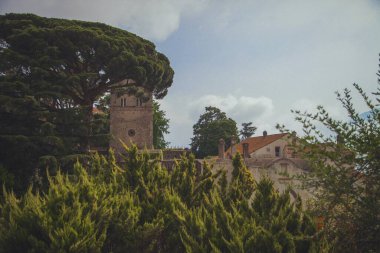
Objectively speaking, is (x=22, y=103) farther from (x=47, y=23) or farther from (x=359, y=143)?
(x=359, y=143)

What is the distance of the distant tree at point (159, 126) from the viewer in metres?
47.5

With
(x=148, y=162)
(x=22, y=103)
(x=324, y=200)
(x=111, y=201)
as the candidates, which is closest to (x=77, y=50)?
(x=22, y=103)

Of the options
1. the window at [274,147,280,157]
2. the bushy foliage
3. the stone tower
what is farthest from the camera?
the window at [274,147,280,157]

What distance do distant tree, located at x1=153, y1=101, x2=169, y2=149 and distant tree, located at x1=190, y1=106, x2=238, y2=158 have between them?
26.4ft

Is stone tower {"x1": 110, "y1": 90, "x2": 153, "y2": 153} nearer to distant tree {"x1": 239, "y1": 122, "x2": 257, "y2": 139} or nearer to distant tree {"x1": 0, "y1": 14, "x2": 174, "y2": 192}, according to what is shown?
distant tree {"x1": 0, "y1": 14, "x2": 174, "y2": 192}

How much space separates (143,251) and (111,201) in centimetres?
174

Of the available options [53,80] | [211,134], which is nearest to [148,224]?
[53,80]

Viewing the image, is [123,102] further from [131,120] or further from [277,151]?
[277,151]

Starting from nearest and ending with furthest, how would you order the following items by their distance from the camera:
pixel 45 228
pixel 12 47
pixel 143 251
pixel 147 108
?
pixel 45 228 → pixel 143 251 → pixel 12 47 → pixel 147 108

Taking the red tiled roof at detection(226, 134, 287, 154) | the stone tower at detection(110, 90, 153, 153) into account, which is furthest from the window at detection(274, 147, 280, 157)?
the stone tower at detection(110, 90, 153, 153)

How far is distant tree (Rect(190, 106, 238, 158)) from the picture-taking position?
55.8 metres

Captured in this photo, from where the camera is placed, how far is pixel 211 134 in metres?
56.6

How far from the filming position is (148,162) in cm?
1438

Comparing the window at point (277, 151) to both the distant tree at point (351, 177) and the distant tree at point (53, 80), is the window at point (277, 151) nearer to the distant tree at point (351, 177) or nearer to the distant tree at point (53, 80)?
the distant tree at point (53, 80)
